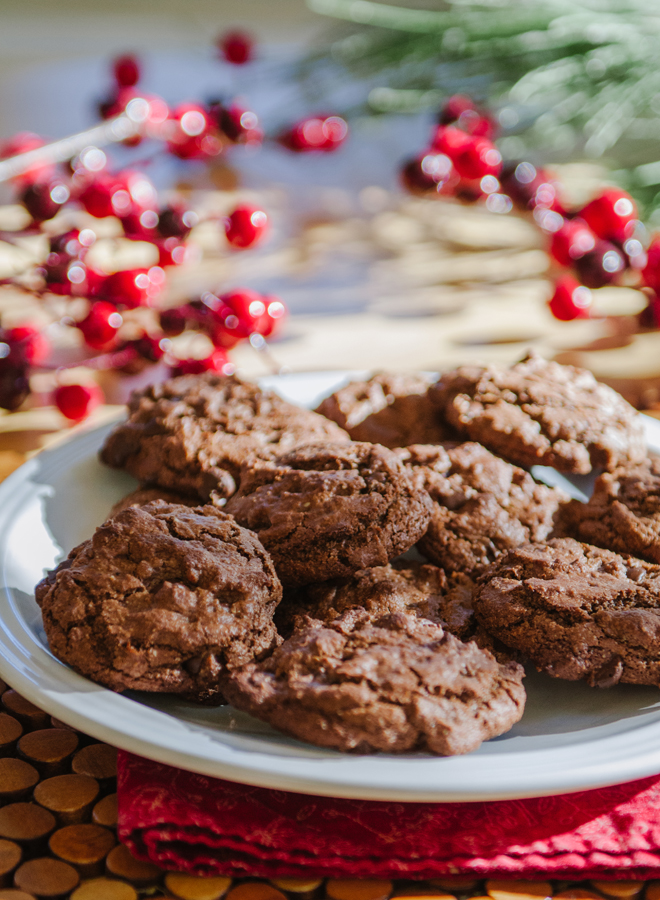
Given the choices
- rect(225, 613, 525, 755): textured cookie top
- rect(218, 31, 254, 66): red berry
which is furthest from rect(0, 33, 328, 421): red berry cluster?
rect(218, 31, 254, 66): red berry

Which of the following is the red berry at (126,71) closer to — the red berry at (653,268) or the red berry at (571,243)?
the red berry at (571,243)

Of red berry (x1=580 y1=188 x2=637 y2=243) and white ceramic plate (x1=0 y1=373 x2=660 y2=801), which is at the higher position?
red berry (x1=580 y1=188 x2=637 y2=243)

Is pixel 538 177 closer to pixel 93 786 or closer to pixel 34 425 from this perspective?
pixel 34 425

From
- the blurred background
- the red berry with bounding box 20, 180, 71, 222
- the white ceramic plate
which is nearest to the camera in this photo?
the white ceramic plate

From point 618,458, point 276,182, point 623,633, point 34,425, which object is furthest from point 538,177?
point 623,633

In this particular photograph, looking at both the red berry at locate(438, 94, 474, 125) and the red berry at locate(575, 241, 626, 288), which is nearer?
the red berry at locate(575, 241, 626, 288)

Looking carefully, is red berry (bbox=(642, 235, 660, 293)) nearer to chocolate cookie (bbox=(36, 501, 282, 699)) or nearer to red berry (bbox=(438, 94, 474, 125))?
red berry (bbox=(438, 94, 474, 125))
